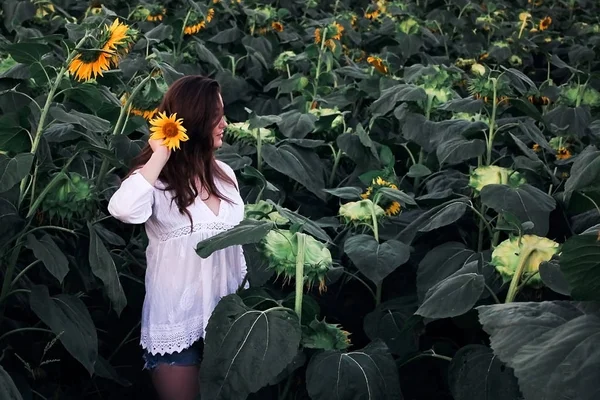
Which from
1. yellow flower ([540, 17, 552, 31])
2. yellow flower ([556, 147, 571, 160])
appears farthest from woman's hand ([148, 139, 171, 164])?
yellow flower ([540, 17, 552, 31])

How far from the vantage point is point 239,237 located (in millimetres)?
1750

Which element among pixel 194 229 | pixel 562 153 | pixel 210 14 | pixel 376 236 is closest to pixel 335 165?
pixel 562 153

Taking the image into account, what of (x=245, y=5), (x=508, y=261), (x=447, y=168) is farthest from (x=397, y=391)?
(x=245, y=5)

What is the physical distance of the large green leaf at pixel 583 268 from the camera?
1.40 m

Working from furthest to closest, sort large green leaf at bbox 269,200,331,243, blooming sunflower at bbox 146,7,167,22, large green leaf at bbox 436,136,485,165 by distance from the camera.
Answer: blooming sunflower at bbox 146,7,167,22
large green leaf at bbox 436,136,485,165
large green leaf at bbox 269,200,331,243

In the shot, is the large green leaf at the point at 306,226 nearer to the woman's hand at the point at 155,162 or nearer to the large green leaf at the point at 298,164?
the woman's hand at the point at 155,162

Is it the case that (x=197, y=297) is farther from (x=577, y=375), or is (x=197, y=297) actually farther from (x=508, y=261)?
(x=577, y=375)

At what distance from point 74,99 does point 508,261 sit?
3.35ft

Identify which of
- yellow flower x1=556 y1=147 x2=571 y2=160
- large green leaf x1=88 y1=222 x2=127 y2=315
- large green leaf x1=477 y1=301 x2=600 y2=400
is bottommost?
yellow flower x1=556 y1=147 x2=571 y2=160

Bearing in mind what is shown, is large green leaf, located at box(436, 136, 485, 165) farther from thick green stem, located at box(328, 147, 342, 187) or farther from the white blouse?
the white blouse

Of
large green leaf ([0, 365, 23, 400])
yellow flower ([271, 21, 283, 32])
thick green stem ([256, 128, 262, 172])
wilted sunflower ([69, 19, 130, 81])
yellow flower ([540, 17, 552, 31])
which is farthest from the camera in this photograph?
Answer: yellow flower ([540, 17, 552, 31])

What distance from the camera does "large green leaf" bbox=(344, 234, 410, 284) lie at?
216 cm

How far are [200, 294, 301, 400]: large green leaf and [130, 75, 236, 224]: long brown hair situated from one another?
465mm

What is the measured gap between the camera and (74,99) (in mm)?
2234
